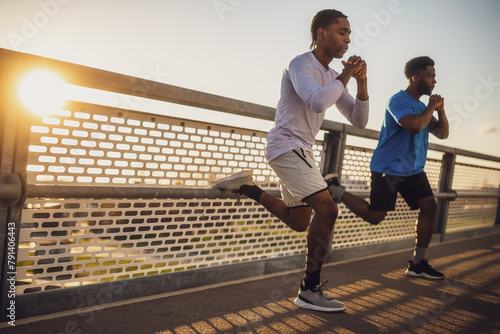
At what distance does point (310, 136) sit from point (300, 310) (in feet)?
4.06

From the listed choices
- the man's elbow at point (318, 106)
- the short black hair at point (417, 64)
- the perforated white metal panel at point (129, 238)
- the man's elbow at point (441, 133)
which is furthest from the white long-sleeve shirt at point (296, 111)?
the man's elbow at point (441, 133)

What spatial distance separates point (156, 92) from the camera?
2918 mm

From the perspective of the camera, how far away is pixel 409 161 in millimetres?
4320

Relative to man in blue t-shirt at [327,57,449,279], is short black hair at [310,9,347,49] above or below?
above

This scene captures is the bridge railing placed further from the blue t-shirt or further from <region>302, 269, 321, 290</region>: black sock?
the blue t-shirt

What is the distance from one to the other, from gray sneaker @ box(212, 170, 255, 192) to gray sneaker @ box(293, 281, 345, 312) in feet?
3.07

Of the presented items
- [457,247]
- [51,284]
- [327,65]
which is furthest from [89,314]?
[457,247]

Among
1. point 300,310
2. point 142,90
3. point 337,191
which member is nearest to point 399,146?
point 337,191

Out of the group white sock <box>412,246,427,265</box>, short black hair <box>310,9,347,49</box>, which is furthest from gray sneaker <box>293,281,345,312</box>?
short black hair <box>310,9,347,49</box>

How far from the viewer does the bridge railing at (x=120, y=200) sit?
2469mm

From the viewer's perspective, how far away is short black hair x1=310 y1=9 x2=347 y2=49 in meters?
3.28

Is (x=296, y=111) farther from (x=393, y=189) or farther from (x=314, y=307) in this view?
(x=393, y=189)

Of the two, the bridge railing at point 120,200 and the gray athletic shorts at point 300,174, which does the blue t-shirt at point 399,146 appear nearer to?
the bridge railing at point 120,200

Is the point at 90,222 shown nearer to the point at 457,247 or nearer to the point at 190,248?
the point at 190,248
